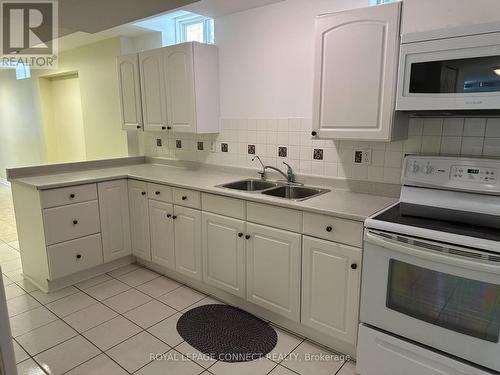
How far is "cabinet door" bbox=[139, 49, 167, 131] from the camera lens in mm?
3229

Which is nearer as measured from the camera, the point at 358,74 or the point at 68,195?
the point at 358,74

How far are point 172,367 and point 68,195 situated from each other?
1.68 metres

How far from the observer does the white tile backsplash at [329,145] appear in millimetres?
1976

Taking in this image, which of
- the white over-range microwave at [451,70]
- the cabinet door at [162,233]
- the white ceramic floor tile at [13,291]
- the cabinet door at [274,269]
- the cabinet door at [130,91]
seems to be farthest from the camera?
the cabinet door at [130,91]

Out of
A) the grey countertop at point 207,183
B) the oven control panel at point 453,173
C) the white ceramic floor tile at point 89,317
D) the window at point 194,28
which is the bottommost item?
the white ceramic floor tile at point 89,317

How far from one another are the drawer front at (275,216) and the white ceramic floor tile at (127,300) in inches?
46.4

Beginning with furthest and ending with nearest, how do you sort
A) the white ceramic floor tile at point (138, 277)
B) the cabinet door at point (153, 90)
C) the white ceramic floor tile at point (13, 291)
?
the cabinet door at point (153, 90)
the white ceramic floor tile at point (138, 277)
the white ceramic floor tile at point (13, 291)

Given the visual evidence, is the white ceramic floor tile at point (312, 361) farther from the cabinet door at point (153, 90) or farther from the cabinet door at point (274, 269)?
the cabinet door at point (153, 90)

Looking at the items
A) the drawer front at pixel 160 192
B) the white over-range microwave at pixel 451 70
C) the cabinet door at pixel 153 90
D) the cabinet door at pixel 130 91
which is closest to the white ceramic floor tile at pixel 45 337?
the drawer front at pixel 160 192

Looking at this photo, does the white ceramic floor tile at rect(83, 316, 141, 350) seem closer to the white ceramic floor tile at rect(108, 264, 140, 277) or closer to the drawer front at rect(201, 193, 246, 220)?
the white ceramic floor tile at rect(108, 264, 140, 277)

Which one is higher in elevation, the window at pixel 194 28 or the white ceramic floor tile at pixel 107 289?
Answer: the window at pixel 194 28

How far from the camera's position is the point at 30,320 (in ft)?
8.13

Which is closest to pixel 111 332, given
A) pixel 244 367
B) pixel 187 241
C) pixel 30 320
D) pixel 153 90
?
pixel 30 320

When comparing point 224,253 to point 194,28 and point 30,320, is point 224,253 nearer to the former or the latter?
point 30,320
